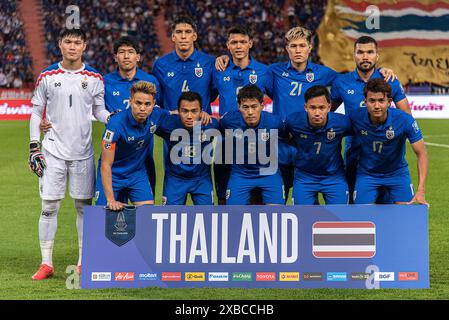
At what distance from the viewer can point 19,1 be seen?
36125 millimetres

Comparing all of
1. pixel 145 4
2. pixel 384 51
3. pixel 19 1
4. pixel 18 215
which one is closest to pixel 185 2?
pixel 145 4

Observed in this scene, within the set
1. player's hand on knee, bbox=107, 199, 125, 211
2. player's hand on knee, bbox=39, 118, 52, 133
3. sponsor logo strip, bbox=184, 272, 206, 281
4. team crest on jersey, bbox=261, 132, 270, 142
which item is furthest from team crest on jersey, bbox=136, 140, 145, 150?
sponsor logo strip, bbox=184, 272, 206, 281

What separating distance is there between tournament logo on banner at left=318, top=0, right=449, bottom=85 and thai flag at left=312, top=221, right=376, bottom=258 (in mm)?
23114

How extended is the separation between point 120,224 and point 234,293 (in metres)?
1.12

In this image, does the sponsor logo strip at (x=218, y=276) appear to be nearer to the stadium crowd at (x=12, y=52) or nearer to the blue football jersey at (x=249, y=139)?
the blue football jersey at (x=249, y=139)

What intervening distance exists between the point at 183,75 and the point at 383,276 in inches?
116

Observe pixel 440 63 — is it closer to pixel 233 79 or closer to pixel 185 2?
pixel 185 2

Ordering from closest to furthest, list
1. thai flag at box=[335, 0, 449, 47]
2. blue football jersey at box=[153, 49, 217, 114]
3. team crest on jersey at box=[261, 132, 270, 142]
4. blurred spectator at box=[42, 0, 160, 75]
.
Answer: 1. team crest on jersey at box=[261, 132, 270, 142]
2. blue football jersey at box=[153, 49, 217, 114]
3. thai flag at box=[335, 0, 449, 47]
4. blurred spectator at box=[42, 0, 160, 75]

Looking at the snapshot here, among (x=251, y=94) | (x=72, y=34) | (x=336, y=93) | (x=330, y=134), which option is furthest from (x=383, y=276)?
(x=72, y=34)

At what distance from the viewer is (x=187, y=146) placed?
7883mm

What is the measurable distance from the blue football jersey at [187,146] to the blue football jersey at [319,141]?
0.75 metres

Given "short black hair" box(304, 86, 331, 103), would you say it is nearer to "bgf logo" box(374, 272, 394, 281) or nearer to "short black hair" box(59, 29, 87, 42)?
"bgf logo" box(374, 272, 394, 281)

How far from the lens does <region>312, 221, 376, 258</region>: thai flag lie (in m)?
7.13

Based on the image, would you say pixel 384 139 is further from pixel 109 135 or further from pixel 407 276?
pixel 109 135
